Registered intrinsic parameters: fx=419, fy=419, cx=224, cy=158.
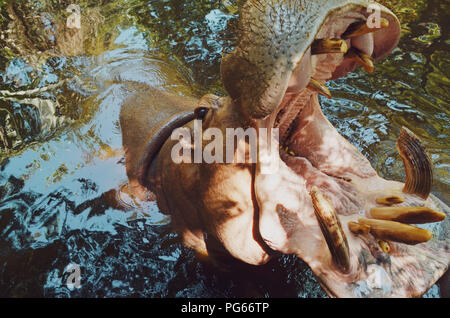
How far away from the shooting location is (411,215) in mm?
1980

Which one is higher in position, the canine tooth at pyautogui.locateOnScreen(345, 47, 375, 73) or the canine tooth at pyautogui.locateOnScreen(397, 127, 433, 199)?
the canine tooth at pyautogui.locateOnScreen(345, 47, 375, 73)

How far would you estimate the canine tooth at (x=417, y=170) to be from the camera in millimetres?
2291

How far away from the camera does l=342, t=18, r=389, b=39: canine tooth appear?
1868 mm

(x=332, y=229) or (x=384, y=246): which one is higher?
(x=332, y=229)

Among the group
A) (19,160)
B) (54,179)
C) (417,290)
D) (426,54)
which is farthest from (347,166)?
(426,54)

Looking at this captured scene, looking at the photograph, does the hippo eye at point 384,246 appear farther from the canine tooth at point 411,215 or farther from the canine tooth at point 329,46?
the canine tooth at point 329,46

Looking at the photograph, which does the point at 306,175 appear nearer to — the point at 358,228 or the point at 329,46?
the point at 358,228

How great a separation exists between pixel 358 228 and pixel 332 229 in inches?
10.9

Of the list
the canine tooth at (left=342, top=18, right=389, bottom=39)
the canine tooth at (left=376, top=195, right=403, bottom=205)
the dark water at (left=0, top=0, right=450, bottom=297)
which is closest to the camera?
the canine tooth at (left=342, top=18, right=389, bottom=39)

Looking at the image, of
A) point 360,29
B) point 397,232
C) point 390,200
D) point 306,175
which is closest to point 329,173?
point 306,175

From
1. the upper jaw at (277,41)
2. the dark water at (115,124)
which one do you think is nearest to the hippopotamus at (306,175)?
the upper jaw at (277,41)

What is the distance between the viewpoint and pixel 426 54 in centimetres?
536

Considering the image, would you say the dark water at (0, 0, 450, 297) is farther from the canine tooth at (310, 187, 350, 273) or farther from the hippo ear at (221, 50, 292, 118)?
the hippo ear at (221, 50, 292, 118)

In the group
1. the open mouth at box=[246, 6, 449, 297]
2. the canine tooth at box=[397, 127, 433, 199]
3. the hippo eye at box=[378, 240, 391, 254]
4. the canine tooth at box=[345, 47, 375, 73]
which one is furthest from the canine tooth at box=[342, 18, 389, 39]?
the hippo eye at box=[378, 240, 391, 254]
